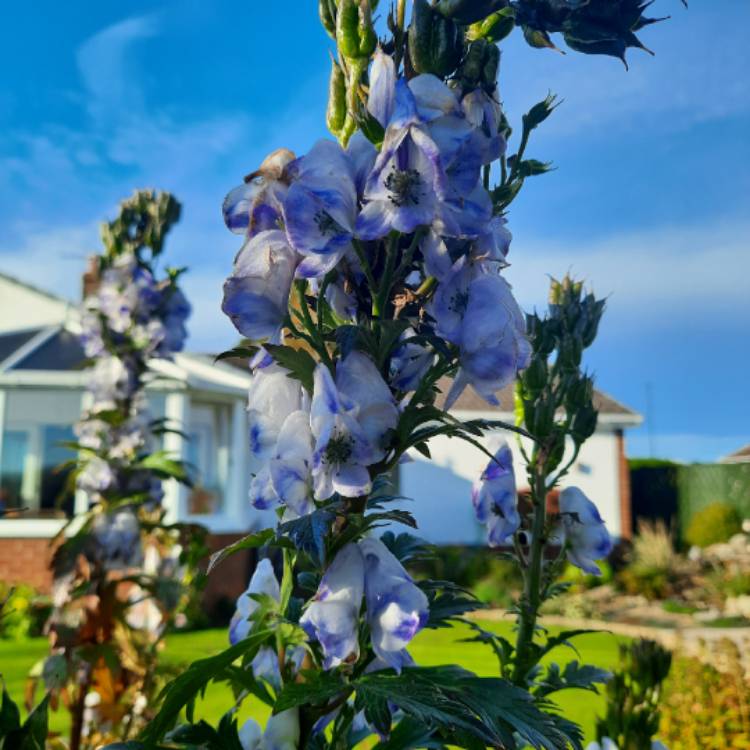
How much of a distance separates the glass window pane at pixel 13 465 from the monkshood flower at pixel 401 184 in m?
15.7

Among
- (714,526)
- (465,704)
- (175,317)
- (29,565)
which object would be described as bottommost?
(29,565)

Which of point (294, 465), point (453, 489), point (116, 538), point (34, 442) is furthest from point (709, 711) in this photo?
point (453, 489)

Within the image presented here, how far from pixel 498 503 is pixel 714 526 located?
64.3 ft

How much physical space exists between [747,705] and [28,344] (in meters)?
15.2

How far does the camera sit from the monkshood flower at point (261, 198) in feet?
4.94

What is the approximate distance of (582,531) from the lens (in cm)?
257

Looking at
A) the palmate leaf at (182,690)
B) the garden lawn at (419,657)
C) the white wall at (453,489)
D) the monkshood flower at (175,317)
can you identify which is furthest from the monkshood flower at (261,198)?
the white wall at (453,489)

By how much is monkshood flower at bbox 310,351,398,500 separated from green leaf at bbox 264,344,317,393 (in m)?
0.07

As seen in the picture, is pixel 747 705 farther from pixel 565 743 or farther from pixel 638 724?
pixel 565 743

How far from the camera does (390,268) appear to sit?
1.43 meters

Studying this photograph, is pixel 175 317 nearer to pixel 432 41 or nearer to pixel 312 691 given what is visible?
pixel 432 41

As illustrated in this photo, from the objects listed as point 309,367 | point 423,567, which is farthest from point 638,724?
point 423,567

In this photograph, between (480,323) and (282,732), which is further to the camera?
(282,732)

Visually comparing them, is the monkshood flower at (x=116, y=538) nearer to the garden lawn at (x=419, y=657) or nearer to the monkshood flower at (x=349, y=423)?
the garden lawn at (x=419, y=657)
